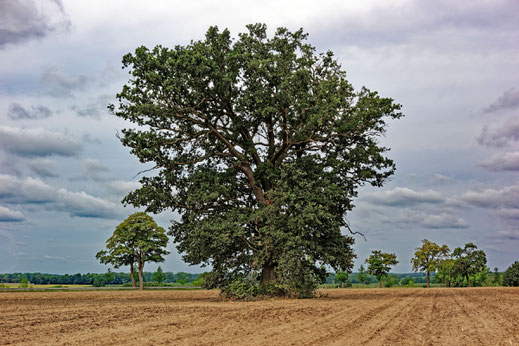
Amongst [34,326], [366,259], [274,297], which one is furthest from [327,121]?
[366,259]

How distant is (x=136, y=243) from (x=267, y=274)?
3350 centimetres

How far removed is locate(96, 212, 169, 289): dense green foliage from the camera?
6131 cm


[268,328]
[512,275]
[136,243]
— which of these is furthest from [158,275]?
[268,328]

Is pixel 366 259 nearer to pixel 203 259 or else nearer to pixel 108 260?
pixel 108 260

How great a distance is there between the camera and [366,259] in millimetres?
82375

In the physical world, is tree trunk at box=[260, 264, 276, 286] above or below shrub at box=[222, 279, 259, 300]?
above

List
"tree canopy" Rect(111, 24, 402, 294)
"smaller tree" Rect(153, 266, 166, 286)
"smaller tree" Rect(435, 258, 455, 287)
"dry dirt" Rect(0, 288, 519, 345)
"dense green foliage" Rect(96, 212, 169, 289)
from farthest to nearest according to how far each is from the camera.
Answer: "smaller tree" Rect(153, 266, 166, 286), "smaller tree" Rect(435, 258, 455, 287), "dense green foliage" Rect(96, 212, 169, 289), "tree canopy" Rect(111, 24, 402, 294), "dry dirt" Rect(0, 288, 519, 345)

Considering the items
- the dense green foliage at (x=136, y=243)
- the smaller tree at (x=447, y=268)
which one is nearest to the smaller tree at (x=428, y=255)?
the smaller tree at (x=447, y=268)

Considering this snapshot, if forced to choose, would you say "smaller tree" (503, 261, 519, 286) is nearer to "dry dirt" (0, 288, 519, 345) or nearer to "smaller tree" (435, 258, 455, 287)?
"smaller tree" (435, 258, 455, 287)

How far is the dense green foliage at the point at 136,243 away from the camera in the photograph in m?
61.3

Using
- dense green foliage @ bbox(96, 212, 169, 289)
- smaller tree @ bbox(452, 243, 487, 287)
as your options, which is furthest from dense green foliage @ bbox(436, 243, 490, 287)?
dense green foliage @ bbox(96, 212, 169, 289)

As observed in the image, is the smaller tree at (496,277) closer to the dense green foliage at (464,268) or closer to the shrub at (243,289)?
the dense green foliage at (464,268)

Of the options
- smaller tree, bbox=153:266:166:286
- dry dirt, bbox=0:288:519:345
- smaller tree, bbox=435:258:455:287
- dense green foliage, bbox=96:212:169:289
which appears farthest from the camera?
smaller tree, bbox=153:266:166:286

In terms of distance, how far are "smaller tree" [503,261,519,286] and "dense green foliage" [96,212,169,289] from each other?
50.4 metres
